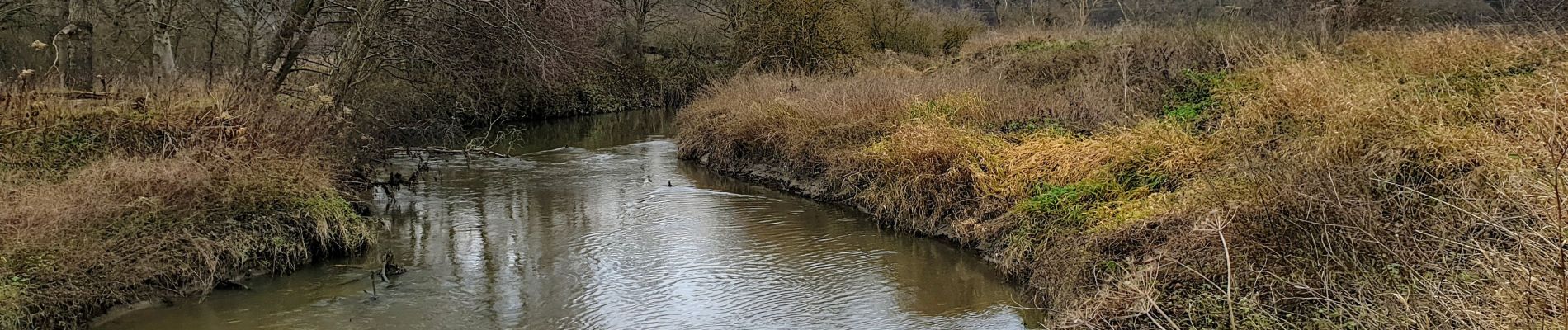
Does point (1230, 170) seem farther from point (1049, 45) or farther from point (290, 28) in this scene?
point (290, 28)

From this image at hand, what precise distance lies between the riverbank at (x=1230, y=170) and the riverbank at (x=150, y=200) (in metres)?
5.99

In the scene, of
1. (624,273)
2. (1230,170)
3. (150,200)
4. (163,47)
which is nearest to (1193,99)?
(1230,170)

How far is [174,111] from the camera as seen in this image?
9.27 metres

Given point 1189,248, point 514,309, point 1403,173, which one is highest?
point 1403,173

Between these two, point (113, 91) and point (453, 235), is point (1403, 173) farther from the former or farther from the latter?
point (113, 91)

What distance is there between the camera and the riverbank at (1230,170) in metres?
5.29

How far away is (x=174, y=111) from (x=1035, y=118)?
8956mm

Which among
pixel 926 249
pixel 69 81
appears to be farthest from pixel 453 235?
pixel 926 249

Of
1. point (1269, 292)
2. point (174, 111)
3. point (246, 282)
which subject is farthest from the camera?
point (174, 111)

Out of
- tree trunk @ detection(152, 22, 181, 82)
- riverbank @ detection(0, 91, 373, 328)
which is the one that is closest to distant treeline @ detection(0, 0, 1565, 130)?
tree trunk @ detection(152, 22, 181, 82)

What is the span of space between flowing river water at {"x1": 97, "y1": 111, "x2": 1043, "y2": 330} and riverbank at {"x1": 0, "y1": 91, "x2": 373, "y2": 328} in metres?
0.27

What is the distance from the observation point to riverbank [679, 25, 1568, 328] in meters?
5.29

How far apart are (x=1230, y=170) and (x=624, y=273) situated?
5145mm

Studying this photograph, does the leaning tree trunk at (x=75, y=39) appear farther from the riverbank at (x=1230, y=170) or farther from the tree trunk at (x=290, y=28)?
the riverbank at (x=1230, y=170)
